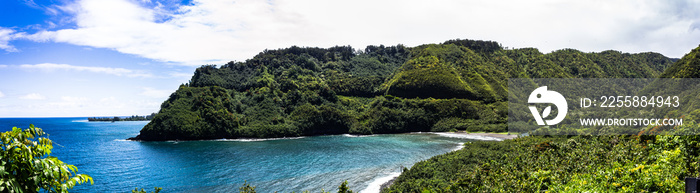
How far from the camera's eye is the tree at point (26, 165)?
374 centimetres

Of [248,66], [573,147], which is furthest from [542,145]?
[248,66]

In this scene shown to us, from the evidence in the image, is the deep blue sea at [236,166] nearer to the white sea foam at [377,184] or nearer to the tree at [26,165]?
the white sea foam at [377,184]

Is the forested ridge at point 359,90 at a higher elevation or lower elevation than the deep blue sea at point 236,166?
higher

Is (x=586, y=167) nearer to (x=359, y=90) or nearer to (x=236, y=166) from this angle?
(x=236, y=166)

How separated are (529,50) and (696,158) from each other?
543 ft

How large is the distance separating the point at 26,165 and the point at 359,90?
117 m

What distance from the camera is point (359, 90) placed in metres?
121

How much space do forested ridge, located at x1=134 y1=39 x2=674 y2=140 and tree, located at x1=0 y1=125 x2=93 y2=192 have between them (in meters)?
77.6

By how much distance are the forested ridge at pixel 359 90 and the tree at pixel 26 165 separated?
77.6m

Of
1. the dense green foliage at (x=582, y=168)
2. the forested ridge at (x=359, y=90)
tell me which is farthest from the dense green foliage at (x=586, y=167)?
the forested ridge at (x=359, y=90)

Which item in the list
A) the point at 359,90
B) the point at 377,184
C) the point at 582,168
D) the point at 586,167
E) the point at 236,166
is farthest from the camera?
the point at 359,90

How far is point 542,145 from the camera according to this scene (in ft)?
77.5

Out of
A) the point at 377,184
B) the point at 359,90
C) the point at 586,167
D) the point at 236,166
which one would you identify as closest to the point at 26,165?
the point at 586,167

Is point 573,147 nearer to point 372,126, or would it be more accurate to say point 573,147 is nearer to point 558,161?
point 558,161
